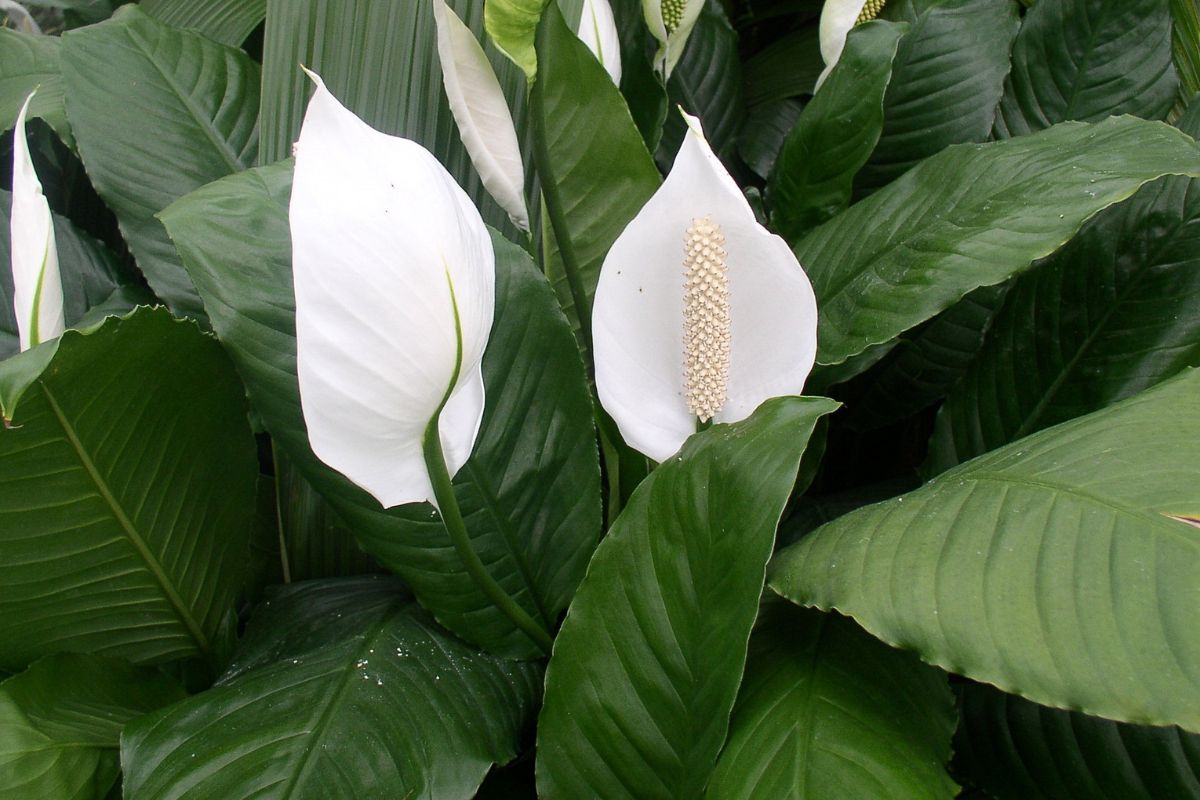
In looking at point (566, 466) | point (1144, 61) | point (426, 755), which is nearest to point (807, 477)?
point (566, 466)

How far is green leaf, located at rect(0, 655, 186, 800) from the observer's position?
1.45 feet

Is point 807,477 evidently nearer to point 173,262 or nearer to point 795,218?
point 795,218

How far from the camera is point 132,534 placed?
493 mm

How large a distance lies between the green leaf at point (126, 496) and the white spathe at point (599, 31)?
0.89ft

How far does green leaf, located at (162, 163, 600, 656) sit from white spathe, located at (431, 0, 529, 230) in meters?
0.04

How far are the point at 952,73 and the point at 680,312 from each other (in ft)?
1.24

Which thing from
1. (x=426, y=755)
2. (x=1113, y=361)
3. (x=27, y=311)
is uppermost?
(x=27, y=311)

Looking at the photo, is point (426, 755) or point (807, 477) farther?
point (807, 477)

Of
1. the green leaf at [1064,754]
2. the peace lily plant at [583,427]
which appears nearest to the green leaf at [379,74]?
the peace lily plant at [583,427]

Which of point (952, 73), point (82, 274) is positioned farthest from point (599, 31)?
point (82, 274)

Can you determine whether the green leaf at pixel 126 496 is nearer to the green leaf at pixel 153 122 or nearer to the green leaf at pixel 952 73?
the green leaf at pixel 153 122

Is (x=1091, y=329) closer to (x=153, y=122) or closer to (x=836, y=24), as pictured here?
(x=836, y=24)

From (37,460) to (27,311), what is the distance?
0.07 m

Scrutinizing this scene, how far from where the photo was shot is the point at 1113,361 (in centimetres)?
58
